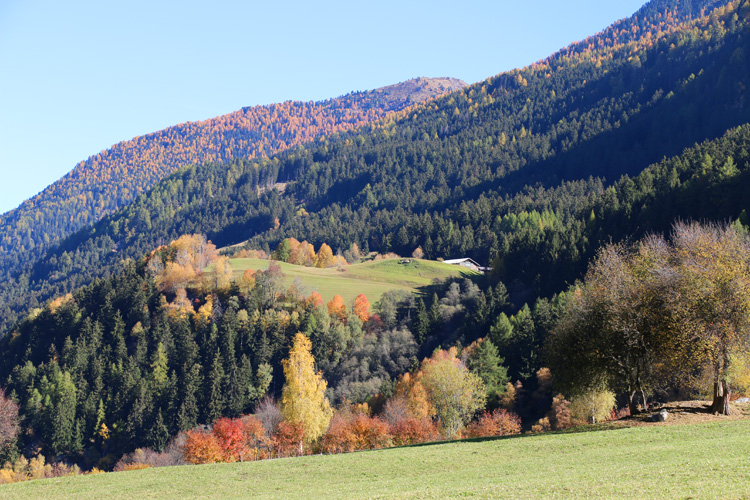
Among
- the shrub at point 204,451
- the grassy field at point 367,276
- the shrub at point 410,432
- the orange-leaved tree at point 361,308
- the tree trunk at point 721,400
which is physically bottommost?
the shrub at point 410,432

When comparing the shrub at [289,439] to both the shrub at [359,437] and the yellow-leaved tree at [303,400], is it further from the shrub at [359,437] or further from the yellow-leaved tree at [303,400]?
the shrub at [359,437]

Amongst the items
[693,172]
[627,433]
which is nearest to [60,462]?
[627,433]

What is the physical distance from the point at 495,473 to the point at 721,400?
2017cm

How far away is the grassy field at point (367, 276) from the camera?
514ft

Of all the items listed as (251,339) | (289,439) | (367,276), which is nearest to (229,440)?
(289,439)

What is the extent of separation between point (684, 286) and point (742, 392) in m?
26.3

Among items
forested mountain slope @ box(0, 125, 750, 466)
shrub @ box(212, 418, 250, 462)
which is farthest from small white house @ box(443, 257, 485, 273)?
shrub @ box(212, 418, 250, 462)

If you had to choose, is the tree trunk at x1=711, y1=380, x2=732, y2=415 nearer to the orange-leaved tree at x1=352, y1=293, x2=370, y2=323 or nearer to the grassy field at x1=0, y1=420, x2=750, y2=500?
the grassy field at x1=0, y1=420, x2=750, y2=500

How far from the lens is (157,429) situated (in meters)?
123

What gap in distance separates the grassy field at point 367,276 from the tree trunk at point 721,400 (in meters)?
111

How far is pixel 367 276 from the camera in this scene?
6944 inches

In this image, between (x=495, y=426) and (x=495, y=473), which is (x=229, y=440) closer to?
(x=495, y=426)

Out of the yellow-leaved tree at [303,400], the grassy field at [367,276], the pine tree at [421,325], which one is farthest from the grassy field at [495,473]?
the grassy field at [367,276]

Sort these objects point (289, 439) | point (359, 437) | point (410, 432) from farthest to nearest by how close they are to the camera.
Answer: point (289, 439)
point (410, 432)
point (359, 437)
